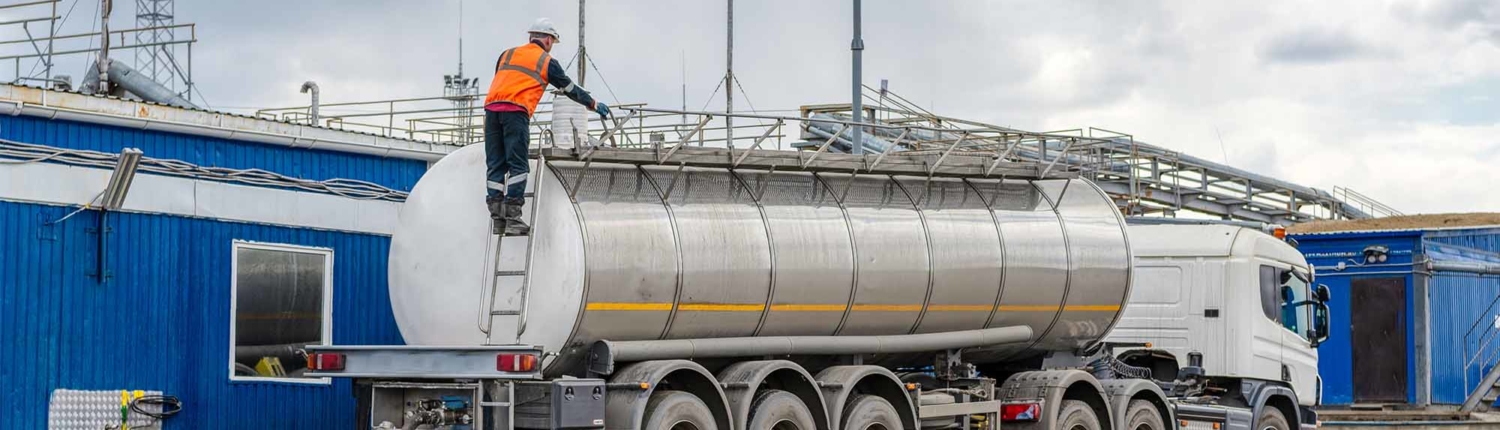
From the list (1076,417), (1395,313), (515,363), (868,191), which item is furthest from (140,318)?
(1395,313)

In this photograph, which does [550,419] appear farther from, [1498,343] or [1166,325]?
[1498,343]

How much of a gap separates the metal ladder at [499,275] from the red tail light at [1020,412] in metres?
5.49

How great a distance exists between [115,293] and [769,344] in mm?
5341

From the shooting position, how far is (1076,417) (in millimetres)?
17266

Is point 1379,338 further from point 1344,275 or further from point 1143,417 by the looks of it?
point 1143,417

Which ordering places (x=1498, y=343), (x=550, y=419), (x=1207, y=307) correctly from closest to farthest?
1. (x=550, y=419)
2. (x=1207, y=307)
3. (x=1498, y=343)

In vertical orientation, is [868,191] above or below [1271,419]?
above

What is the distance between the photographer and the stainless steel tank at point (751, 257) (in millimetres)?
13344

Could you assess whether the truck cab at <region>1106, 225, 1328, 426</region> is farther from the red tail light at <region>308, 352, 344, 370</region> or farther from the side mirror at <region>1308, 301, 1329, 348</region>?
the red tail light at <region>308, 352, 344, 370</region>

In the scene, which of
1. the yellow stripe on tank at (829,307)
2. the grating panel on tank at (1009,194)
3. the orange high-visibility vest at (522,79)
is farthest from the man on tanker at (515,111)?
the grating panel on tank at (1009,194)

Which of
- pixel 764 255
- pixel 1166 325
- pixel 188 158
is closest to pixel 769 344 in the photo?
pixel 764 255

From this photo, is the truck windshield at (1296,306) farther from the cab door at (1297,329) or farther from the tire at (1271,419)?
the tire at (1271,419)

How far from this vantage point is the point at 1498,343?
3189 cm

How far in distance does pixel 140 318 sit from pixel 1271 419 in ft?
37.9
